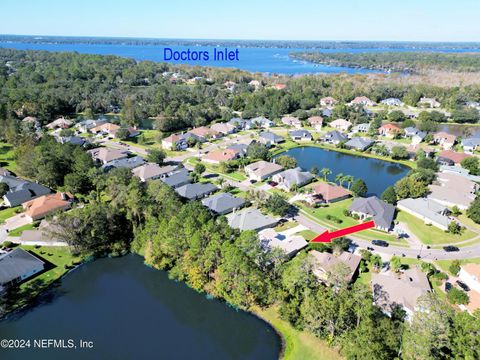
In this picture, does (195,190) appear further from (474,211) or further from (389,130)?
(389,130)

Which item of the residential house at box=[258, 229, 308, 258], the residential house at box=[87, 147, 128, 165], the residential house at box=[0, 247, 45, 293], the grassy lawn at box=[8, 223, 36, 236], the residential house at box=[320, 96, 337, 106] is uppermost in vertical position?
the residential house at box=[320, 96, 337, 106]

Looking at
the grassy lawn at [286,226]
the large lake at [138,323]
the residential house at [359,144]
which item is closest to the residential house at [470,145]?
the residential house at [359,144]

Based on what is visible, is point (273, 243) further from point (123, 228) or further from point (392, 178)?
point (392, 178)

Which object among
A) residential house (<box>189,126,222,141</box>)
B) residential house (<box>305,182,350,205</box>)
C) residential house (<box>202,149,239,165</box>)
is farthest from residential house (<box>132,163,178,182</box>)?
residential house (<box>305,182,350,205</box>)

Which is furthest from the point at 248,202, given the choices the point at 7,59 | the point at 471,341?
the point at 7,59

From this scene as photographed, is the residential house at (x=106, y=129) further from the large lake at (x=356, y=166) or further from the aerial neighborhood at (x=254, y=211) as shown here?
the large lake at (x=356, y=166)

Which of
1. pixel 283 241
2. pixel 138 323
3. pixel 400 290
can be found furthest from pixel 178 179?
pixel 400 290

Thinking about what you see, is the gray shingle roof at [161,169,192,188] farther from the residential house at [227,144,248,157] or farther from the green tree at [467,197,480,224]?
the green tree at [467,197,480,224]
